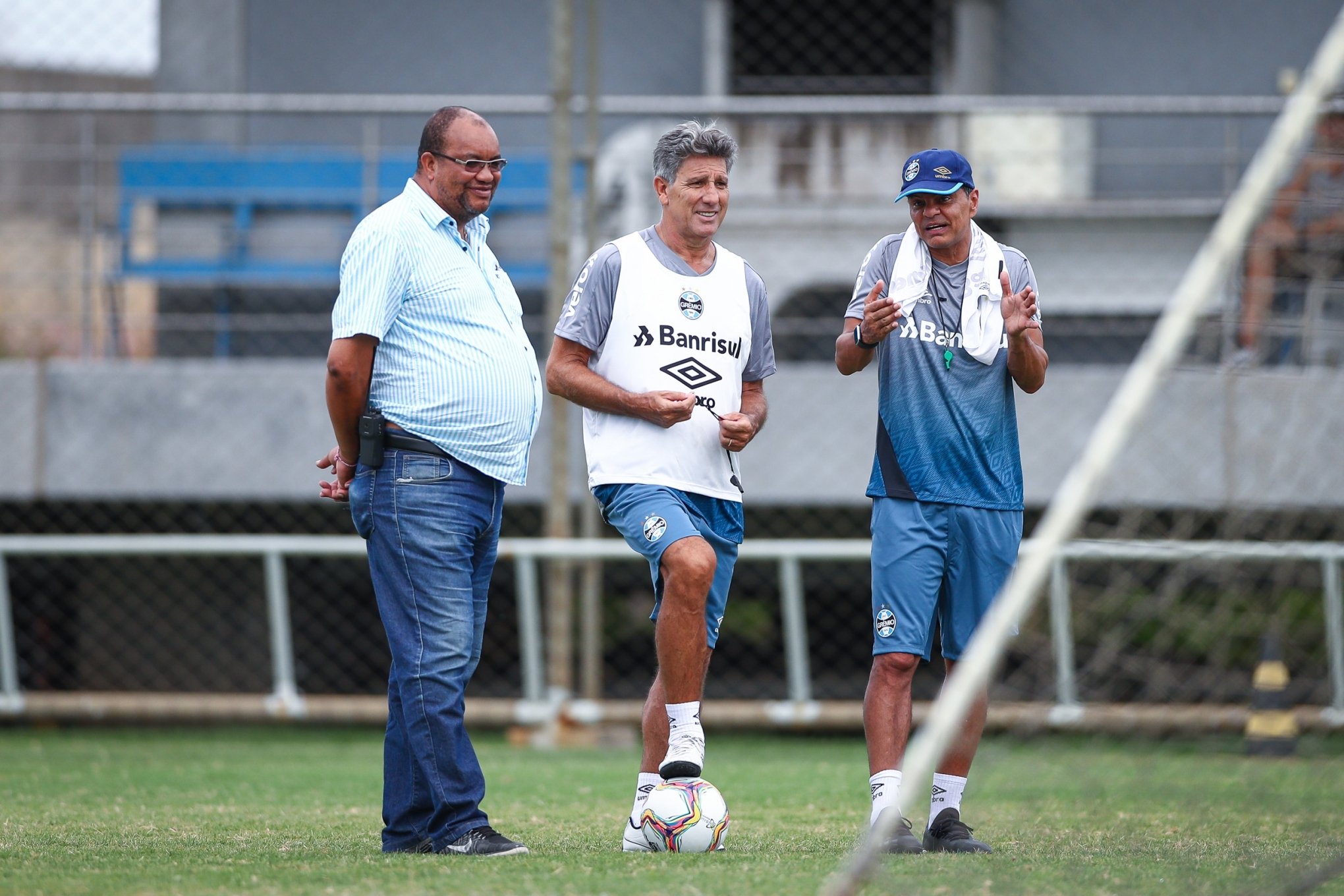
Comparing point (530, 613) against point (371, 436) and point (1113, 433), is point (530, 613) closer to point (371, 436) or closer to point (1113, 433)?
point (371, 436)

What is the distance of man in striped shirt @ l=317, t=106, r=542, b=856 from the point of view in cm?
403

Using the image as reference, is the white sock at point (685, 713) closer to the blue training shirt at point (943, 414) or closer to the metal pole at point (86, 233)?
the blue training shirt at point (943, 414)

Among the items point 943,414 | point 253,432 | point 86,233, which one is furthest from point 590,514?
point 943,414

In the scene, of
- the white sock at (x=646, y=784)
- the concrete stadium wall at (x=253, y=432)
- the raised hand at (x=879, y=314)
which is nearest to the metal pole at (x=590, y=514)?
the concrete stadium wall at (x=253, y=432)

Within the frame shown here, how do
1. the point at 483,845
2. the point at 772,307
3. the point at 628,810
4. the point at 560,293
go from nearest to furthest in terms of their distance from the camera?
the point at 483,845 → the point at 628,810 → the point at 560,293 → the point at 772,307

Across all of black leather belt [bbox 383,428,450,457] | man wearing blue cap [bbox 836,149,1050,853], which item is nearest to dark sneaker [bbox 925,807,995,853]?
man wearing blue cap [bbox 836,149,1050,853]

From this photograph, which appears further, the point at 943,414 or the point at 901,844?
the point at 943,414

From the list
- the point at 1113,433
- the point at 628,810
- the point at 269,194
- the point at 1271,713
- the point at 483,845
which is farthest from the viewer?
the point at 269,194

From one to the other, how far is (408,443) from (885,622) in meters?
1.47

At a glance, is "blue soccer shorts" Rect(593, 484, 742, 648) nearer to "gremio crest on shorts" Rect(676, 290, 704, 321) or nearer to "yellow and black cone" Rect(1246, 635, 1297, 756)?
"gremio crest on shorts" Rect(676, 290, 704, 321)

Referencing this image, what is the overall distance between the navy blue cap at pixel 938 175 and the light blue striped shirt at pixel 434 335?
1.27m

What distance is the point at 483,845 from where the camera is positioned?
13.1 feet

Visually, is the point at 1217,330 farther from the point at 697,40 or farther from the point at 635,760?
the point at 697,40

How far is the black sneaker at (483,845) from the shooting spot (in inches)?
157
